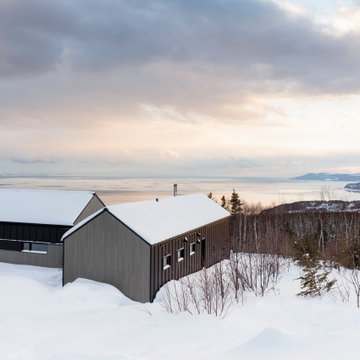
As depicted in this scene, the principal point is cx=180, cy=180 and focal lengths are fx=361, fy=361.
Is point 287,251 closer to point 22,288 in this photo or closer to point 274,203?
point 22,288

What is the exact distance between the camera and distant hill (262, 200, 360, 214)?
46.3m

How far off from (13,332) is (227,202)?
2082 inches

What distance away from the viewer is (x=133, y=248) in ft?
54.7

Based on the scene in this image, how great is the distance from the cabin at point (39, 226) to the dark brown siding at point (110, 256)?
16.1 ft

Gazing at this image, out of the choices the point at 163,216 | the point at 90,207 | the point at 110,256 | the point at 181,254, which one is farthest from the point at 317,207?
the point at 110,256

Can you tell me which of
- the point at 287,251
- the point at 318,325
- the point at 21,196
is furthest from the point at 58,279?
the point at 287,251

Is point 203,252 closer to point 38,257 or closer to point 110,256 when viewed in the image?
point 110,256

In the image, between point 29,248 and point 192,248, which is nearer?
point 192,248

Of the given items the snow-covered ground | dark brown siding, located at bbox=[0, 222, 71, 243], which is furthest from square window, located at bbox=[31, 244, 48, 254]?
the snow-covered ground

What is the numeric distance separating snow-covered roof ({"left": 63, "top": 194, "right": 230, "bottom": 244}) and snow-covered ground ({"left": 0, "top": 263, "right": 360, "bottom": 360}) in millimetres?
3108

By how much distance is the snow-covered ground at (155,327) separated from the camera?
859 centimetres

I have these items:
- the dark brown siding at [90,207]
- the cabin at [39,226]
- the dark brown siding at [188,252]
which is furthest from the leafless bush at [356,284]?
the dark brown siding at [90,207]

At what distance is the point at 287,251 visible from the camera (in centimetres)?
2736

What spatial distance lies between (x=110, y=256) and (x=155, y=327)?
246 inches
